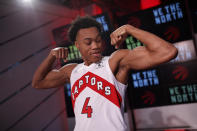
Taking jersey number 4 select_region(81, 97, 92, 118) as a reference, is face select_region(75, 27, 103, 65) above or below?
above

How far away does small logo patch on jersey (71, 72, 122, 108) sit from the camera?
1.35 metres

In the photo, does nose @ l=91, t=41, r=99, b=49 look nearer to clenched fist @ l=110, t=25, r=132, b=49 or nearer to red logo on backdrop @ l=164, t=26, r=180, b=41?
clenched fist @ l=110, t=25, r=132, b=49

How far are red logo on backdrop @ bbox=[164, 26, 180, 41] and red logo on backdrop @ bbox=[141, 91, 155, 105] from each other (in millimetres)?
1107

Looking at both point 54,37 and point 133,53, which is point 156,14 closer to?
point 54,37

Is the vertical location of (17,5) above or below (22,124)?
above

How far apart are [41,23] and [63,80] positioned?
8.86ft

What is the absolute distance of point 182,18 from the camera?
3.47 m

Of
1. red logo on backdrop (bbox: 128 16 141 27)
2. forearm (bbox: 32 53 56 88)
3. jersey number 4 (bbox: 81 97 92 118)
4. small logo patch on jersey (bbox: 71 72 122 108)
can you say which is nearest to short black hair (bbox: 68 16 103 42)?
forearm (bbox: 32 53 56 88)

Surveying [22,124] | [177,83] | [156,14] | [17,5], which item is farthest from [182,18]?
[22,124]

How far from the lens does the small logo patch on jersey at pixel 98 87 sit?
1354mm

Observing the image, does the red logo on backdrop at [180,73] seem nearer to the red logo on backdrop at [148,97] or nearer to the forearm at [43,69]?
the red logo on backdrop at [148,97]

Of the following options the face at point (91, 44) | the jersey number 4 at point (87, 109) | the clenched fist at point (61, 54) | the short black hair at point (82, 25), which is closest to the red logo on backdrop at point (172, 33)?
the short black hair at point (82, 25)

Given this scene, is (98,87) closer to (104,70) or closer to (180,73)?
(104,70)

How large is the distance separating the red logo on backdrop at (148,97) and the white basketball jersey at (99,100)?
2.50 meters
